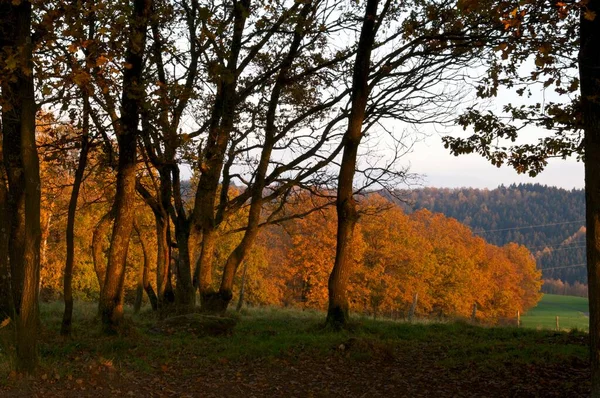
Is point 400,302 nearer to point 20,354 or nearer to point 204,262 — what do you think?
point 204,262

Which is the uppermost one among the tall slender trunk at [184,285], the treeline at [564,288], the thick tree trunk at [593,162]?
the thick tree trunk at [593,162]

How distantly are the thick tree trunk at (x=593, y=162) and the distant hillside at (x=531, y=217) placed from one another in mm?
145957

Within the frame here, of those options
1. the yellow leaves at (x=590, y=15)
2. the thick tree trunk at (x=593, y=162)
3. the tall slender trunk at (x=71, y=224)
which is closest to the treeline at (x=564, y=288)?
the tall slender trunk at (x=71, y=224)

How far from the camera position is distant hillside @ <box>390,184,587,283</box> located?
503ft

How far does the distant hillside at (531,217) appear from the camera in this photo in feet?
503

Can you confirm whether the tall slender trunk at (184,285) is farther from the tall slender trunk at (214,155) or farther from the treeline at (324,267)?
the treeline at (324,267)

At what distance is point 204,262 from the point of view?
16.6 metres

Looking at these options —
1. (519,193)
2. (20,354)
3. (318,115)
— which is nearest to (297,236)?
(318,115)

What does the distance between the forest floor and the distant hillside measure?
465ft

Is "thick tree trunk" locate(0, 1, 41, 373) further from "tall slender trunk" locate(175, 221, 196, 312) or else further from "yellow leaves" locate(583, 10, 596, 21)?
"tall slender trunk" locate(175, 221, 196, 312)

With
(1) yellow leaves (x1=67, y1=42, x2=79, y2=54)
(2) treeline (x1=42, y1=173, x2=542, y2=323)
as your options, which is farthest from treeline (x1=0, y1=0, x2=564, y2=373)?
(2) treeline (x1=42, y1=173, x2=542, y2=323)

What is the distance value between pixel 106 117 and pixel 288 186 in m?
6.57

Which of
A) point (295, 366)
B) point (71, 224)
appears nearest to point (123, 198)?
point (71, 224)

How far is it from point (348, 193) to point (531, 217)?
180 meters
